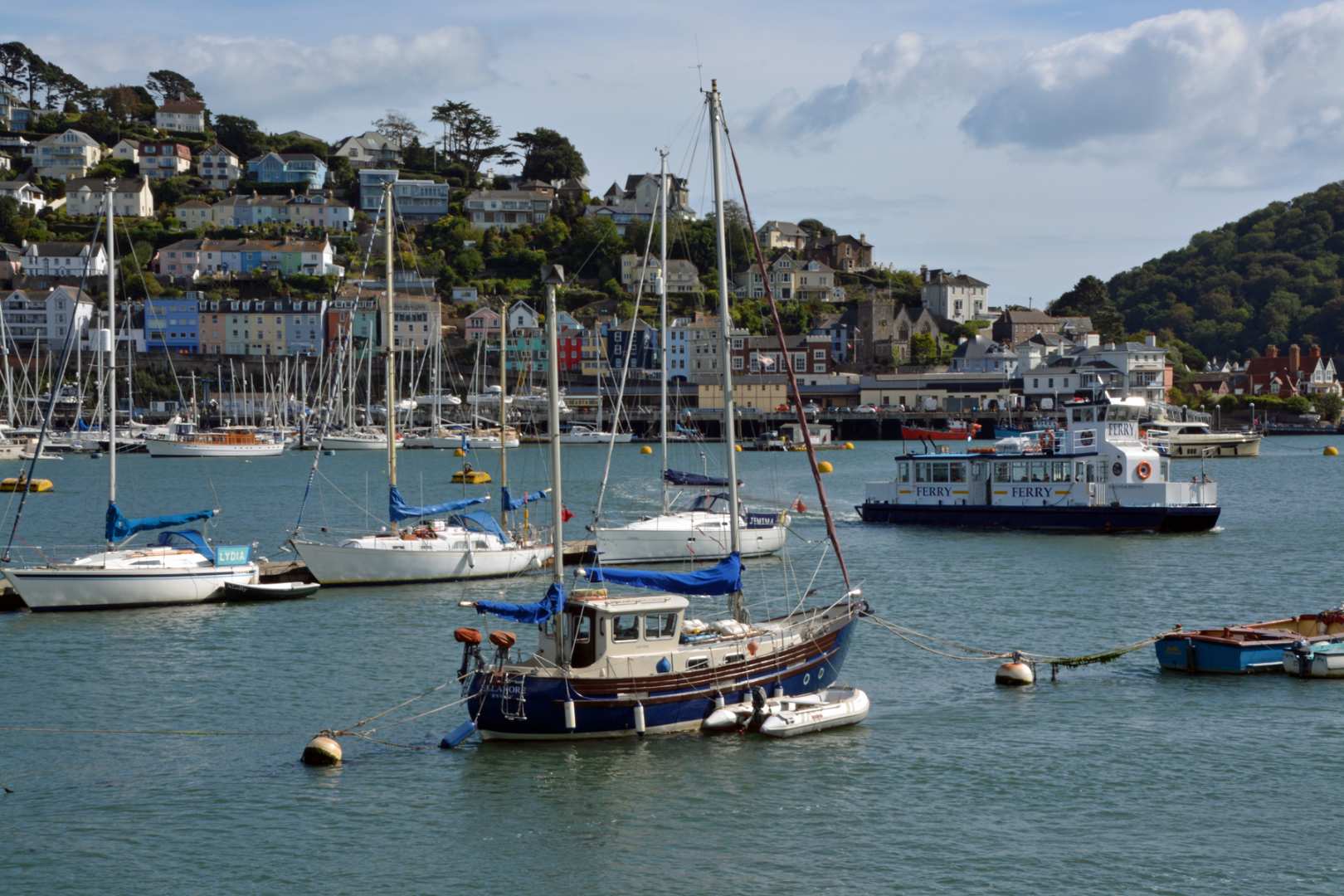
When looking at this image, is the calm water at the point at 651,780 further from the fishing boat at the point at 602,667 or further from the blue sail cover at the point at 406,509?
the blue sail cover at the point at 406,509

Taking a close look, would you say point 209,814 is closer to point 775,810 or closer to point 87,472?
point 775,810

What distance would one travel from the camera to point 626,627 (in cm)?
2491

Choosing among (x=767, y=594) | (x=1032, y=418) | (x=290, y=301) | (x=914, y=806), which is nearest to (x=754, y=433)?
(x=1032, y=418)

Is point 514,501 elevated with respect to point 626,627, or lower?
elevated

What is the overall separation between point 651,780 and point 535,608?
132 inches

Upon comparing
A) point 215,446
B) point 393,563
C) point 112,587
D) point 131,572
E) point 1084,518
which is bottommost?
point 112,587

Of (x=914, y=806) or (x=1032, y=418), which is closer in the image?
(x=914, y=806)

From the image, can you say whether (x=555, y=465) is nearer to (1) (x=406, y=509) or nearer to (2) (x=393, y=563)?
(2) (x=393, y=563)

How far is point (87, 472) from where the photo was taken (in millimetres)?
96250

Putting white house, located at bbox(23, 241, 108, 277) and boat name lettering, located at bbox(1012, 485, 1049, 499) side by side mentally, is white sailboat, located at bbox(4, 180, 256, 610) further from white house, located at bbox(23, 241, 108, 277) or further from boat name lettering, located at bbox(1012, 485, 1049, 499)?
white house, located at bbox(23, 241, 108, 277)

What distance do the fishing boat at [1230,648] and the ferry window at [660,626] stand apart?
431 inches

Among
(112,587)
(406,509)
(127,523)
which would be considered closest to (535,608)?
(112,587)

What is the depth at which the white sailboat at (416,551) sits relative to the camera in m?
41.8

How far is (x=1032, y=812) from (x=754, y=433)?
120 metres
